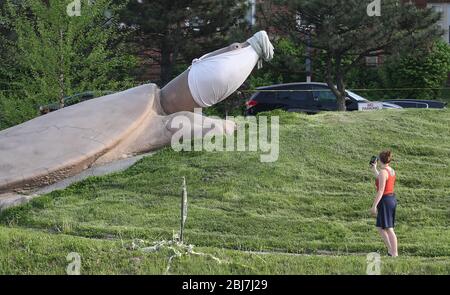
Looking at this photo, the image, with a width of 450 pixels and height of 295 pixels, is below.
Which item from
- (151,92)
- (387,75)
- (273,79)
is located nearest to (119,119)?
(151,92)

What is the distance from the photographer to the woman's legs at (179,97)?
1340 cm

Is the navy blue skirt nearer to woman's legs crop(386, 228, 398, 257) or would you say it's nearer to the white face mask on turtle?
woman's legs crop(386, 228, 398, 257)

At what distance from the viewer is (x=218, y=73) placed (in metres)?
13.2

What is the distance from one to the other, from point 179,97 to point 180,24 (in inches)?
519

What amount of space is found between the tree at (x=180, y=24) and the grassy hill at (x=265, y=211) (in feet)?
40.3

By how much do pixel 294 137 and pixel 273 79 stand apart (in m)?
15.4

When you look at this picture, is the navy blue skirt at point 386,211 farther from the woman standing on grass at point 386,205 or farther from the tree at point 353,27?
the tree at point 353,27

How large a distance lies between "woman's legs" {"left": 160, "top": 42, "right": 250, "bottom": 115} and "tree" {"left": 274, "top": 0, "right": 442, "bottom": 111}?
356 inches

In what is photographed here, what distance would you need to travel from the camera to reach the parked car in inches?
858

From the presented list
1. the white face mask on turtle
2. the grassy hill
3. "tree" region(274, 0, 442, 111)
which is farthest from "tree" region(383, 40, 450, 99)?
the white face mask on turtle

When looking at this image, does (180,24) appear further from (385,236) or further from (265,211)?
(385,236)

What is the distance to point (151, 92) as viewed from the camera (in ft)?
44.8

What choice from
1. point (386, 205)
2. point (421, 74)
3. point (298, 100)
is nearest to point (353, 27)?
point (298, 100)

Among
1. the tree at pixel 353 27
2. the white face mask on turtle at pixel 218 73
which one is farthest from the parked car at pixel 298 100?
the white face mask on turtle at pixel 218 73
